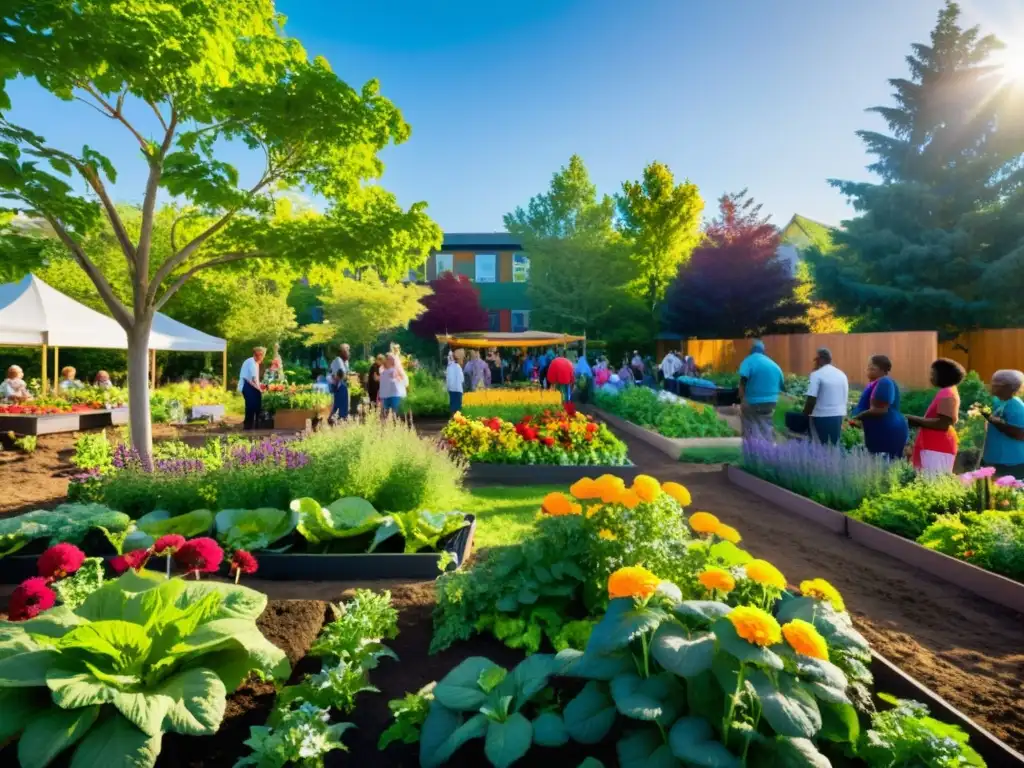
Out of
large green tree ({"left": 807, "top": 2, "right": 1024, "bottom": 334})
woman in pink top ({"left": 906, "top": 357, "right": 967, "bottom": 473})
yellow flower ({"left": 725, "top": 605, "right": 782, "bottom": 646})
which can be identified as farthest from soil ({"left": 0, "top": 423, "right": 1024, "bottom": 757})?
large green tree ({"left": 807, "top": 2, "right": 1024, "bottom": 334})

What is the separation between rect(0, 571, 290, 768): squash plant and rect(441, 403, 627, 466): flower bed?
608 centimetres

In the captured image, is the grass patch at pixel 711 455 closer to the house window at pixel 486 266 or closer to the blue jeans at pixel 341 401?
the blue jeans at pixel 341 401

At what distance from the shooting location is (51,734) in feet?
6.56

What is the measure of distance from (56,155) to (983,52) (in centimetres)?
2660

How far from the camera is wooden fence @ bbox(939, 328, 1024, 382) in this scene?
16.3m

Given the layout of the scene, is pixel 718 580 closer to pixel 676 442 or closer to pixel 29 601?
pixel 29 601

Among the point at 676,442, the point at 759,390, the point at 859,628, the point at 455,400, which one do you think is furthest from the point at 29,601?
the point at 455,400

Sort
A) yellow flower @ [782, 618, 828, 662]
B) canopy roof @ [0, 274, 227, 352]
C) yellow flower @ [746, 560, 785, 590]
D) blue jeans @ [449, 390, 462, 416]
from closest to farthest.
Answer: yellow flower @ [782, 618, 828, 662] → yellow flower @ [746, 560, 785, 590] → canopy roof @ [0, 274, 227, 352] → blue jeans @ [449, 390, 462, 416]

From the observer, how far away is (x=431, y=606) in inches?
138

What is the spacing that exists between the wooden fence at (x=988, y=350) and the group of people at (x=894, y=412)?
1132 cm

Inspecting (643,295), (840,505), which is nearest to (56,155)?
(840,505)

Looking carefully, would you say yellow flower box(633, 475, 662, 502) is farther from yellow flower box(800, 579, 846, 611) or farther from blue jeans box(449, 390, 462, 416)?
blue jeans box(449, 390, 462, 416)

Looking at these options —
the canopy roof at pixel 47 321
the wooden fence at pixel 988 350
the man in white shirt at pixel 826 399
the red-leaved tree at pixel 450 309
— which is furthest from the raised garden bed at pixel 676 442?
the red-leaved tree at pixel 450 309

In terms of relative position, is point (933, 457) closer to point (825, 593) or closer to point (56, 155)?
point (825, 593)
